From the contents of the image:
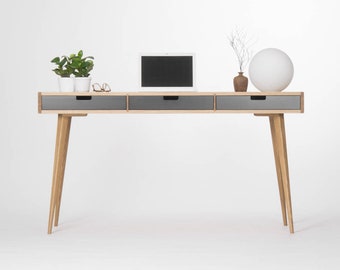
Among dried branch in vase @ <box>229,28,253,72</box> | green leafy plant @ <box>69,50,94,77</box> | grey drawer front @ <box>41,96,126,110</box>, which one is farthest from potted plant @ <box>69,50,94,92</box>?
dried branch in vase @ <box>229,28,253,72</box>

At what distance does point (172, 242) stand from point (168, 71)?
1.21 meters

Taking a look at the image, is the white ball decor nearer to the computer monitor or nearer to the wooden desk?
the wooden desk

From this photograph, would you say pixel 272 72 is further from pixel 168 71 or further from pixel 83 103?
pixel 83 103

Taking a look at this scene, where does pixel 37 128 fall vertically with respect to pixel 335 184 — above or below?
above

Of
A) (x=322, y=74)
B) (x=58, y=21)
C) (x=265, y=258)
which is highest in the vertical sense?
(x=58, y=21)

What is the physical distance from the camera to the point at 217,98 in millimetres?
5551

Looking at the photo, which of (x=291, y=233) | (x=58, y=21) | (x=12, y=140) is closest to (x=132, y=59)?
(x=58, y=21)

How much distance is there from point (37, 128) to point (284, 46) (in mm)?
2434

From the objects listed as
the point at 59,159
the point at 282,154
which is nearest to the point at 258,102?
the point at 282,154

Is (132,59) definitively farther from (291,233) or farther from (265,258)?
(265,258)

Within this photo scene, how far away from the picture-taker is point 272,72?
5.70m

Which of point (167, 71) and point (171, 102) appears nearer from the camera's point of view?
point (171, 102)

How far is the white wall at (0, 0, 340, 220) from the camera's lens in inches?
285

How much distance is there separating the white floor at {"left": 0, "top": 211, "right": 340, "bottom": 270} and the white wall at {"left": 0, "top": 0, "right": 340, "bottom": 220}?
28.6 inches
